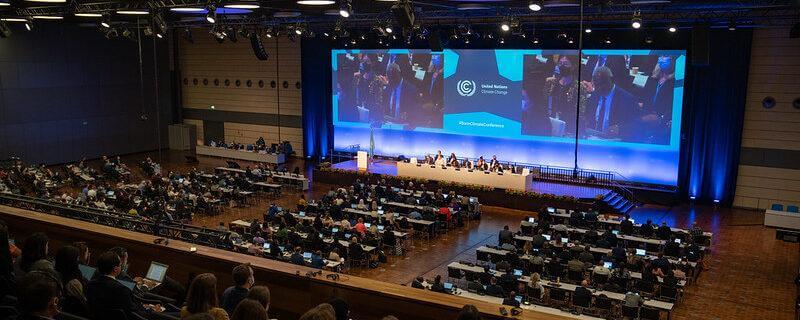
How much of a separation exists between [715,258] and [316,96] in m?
18.4

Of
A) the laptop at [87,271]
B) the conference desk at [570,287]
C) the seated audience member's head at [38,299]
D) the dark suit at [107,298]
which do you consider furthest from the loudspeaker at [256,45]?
the seated audience member's head at [38,299]

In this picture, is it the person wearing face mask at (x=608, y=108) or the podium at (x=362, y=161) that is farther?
the podium at (x=362, y=161)

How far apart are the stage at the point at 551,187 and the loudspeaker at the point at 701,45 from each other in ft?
16.6

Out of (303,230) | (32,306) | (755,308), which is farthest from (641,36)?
(32,306)

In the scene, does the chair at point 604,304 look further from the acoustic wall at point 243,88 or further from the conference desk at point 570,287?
the acoustic wall at point 243,88

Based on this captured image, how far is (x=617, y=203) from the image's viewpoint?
20.8 meters

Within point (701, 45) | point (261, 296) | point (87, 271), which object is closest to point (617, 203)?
point (701, 45)

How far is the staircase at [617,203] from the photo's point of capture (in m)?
20.3

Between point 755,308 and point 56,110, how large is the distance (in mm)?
27263

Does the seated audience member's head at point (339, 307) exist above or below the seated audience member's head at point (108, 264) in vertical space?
below

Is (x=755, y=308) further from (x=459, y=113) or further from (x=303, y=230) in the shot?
(x=459, y=113)

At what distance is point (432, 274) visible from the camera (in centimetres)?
Result: 1448

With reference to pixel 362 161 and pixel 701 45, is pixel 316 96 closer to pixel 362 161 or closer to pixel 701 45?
pixel 362 161

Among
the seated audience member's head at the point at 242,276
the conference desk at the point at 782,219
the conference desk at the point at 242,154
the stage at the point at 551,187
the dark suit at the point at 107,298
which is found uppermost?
the seated audience member's head at the point at 242,276
